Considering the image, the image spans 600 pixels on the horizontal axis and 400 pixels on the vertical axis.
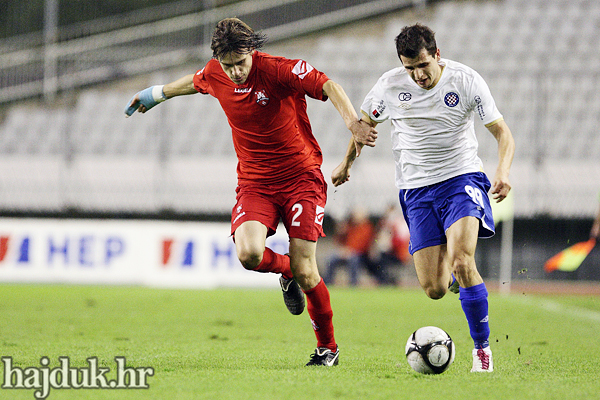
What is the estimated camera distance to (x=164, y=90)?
18.8ft

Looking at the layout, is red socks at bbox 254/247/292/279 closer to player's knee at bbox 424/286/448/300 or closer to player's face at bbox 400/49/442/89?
player's knee at bbox 424/286/448/300

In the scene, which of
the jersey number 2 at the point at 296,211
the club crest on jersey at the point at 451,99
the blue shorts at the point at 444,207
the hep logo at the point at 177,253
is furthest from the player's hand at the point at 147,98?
the hep logo at the point at 177,253

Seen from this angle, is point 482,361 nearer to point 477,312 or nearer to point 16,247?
point 477,312

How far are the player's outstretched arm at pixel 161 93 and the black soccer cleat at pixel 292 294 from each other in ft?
5.09

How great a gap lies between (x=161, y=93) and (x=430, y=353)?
9.01ft

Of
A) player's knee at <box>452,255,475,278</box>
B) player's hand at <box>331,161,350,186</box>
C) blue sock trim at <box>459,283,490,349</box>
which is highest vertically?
player's hand at <box>331,161,350,186</box>

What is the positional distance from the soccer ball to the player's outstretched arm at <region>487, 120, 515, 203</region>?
3.03 ft

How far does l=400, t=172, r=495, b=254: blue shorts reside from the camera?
5055mm

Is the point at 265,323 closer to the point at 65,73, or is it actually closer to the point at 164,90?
the point at 164,90

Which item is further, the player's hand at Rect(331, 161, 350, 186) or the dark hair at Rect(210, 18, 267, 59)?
the player's hand at Rect(331, 161, 350, 186)

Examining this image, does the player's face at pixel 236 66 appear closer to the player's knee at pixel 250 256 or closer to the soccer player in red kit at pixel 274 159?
the soccer player in red kit at pixel 274 159

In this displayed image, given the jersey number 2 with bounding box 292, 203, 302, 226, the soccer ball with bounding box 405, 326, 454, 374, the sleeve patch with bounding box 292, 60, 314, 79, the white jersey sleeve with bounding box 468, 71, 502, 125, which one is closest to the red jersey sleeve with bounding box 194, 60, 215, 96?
the sleeve patch with bounding box 292, 60, 314, 79

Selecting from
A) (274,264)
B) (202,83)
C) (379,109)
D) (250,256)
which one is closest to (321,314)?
(274,264)

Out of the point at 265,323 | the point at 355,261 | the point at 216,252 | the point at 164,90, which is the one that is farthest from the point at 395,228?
the point at 164,90
